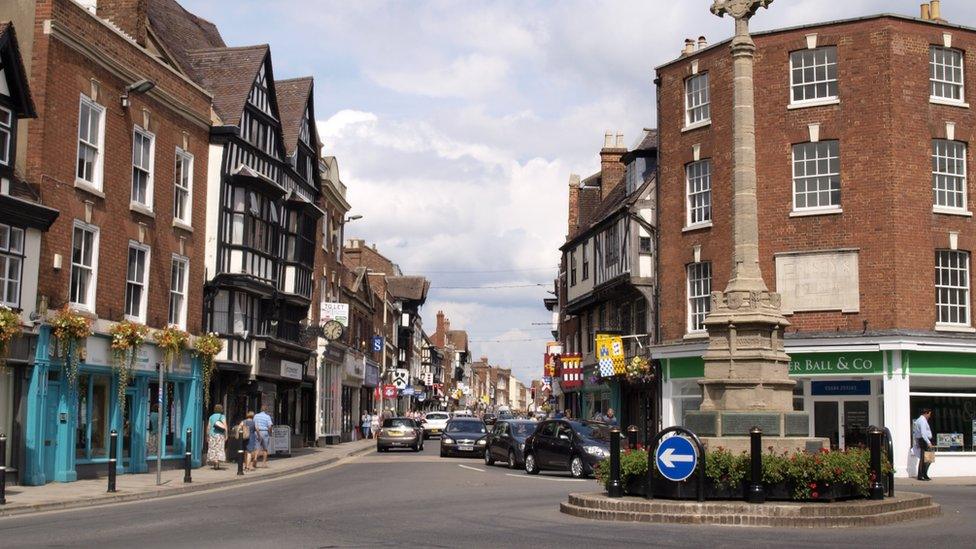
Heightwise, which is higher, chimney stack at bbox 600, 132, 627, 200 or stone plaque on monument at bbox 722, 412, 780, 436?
chimney stack at bbox 600, 132, 627, 200

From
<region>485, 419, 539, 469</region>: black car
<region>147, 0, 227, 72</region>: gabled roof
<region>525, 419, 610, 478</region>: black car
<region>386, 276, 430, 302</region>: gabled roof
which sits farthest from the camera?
<region>386, 276, 430, 302</region>: gabled roof

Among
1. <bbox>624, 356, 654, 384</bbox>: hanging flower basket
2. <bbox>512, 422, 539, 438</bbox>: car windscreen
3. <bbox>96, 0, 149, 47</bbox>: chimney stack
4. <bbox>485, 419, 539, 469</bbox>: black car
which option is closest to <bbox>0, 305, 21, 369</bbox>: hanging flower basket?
<bbox>96, 0, 149, 47</bbox>: chimney stack

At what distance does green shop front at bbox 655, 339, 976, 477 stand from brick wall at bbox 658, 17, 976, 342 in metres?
0.78

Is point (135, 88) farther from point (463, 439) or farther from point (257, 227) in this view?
point (463, 439)

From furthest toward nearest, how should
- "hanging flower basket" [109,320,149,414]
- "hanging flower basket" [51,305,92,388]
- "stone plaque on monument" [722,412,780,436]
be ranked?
"hanging flower basket" [109,320,149,414] → "hanging flower basket" [51,305,92,388] → "stone plaque on monument" [722,412,780,436]

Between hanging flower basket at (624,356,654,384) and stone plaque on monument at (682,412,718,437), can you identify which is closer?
stone plaque on monument at (682,412,718,437)

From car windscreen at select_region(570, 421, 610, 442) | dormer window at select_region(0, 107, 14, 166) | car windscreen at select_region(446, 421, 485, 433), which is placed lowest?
car windscreen at select_region(446, 421, 485, 433)

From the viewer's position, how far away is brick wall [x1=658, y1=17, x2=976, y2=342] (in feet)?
103

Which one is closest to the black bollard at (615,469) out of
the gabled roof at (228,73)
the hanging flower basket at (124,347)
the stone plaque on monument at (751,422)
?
the stone plaque on monument at (751,422)

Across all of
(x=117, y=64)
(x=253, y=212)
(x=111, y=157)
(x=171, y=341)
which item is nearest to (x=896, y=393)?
(x=171, y=341)

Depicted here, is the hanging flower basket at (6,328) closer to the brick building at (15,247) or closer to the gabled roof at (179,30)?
the brick building at (15,247)

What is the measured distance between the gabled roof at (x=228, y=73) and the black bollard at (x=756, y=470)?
22.9m

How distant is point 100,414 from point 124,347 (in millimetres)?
1890

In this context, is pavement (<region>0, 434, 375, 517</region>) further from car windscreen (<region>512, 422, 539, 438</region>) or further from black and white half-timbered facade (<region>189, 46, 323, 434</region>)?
car windscreen (<region>512, 422, 539, 438</region>)
